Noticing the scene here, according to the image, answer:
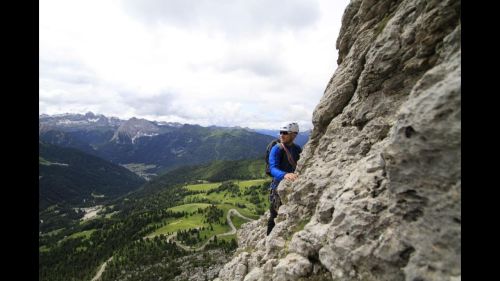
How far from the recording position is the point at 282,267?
16797 millimetres

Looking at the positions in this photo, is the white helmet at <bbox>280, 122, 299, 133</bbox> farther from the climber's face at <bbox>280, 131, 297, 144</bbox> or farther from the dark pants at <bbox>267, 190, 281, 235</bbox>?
the dark pants at <bbox>267, 190, 281, 235</bbox>

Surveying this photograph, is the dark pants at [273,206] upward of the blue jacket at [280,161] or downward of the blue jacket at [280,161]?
downward

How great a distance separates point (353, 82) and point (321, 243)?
10.2 meters

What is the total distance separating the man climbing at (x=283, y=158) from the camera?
21609 mm

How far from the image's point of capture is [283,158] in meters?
23.8

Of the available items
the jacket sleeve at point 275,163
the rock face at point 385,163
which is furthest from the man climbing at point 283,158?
the rock face at point 385,163

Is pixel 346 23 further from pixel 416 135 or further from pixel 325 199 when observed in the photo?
pixel 416 135

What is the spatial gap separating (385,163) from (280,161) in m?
11.6

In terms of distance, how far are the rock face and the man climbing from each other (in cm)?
111

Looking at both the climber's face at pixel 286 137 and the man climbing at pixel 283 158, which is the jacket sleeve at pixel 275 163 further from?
the climber's face at pixel 286 137

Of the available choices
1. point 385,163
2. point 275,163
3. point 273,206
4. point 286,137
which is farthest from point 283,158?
point 385,163

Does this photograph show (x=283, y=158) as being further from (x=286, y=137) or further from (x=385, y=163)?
(x=385, y=163)

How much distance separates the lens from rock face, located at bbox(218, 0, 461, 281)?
923 cm

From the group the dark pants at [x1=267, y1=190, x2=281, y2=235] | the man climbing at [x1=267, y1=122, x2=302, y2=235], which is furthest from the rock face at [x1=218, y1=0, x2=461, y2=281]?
the dark pants at [x1=267, y1=190, x2=281, y2=235]
